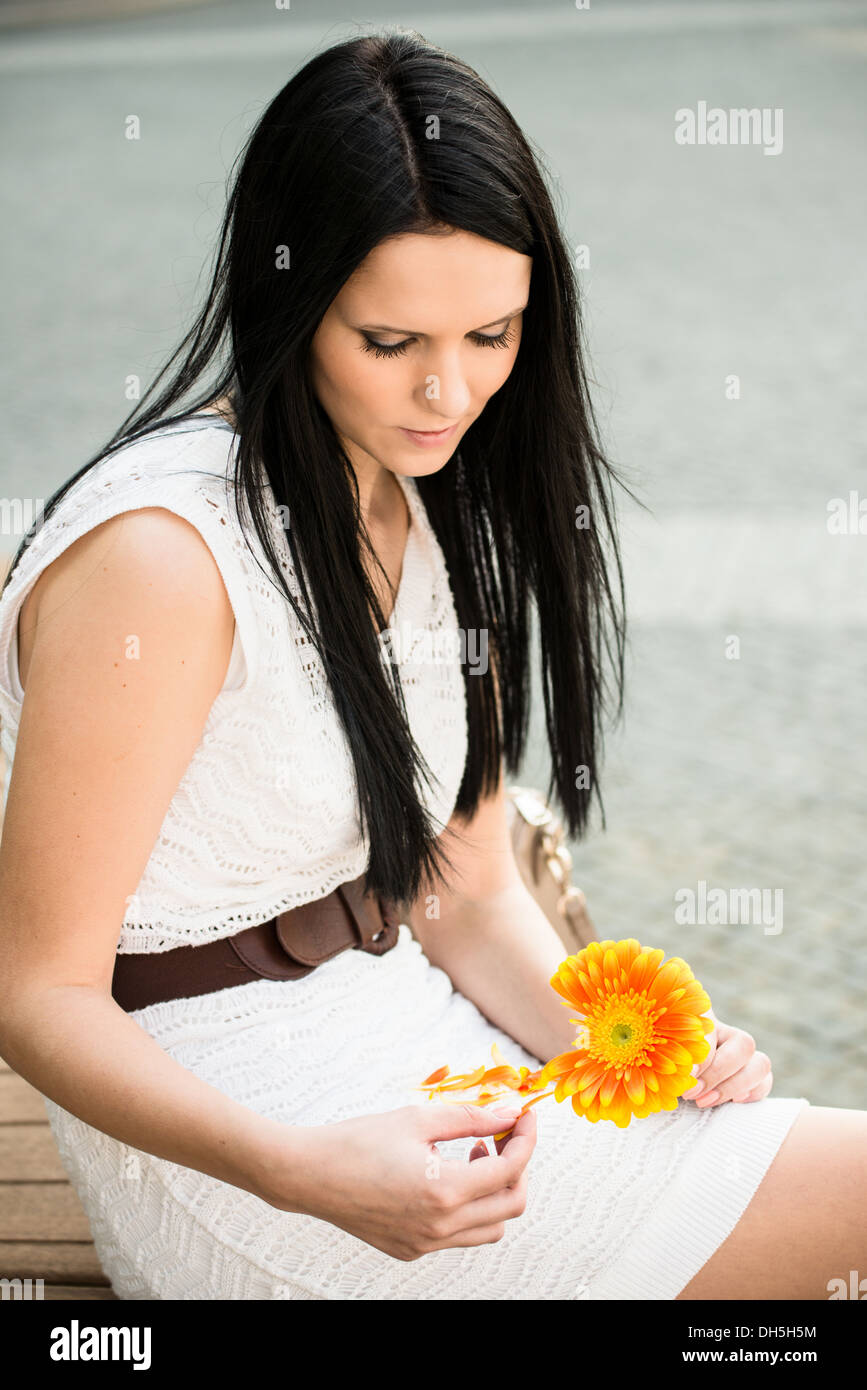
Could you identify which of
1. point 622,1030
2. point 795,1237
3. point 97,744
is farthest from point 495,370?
point 795,1237

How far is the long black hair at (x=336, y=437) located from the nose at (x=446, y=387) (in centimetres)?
13

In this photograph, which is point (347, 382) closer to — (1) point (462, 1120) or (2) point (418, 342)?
(2) point (418, 342)

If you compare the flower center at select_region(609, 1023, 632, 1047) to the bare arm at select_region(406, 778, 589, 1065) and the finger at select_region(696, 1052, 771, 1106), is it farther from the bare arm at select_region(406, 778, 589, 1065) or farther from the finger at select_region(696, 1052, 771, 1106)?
the bare arm at select_region(406, 778, 589, 1065)

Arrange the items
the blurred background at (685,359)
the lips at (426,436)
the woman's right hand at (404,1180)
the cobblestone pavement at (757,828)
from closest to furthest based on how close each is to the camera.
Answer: the woman's right hand at (404,1180), the lips at (426,436), the cobblestone pavement at (757,828), the blurred background at (685,359)

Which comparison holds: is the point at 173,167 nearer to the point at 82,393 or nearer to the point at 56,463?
the point at 82,393

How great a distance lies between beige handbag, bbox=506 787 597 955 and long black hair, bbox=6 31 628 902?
1.02 ft

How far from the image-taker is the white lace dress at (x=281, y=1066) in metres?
1.51

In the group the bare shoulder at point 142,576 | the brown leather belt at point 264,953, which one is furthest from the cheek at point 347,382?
the brown leather belt at point 264,953

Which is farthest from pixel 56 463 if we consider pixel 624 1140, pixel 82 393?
pixel 624 1140

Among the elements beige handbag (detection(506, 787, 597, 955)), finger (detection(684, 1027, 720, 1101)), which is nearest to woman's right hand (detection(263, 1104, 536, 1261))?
finger (detection(684, 1027, 720, 1101))

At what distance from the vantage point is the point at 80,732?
→ 1.40 metres

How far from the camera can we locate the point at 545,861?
239 cm

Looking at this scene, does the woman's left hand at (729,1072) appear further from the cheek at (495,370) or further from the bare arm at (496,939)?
the cheek at (495,370)

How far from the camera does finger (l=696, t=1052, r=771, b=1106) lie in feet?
5.19
